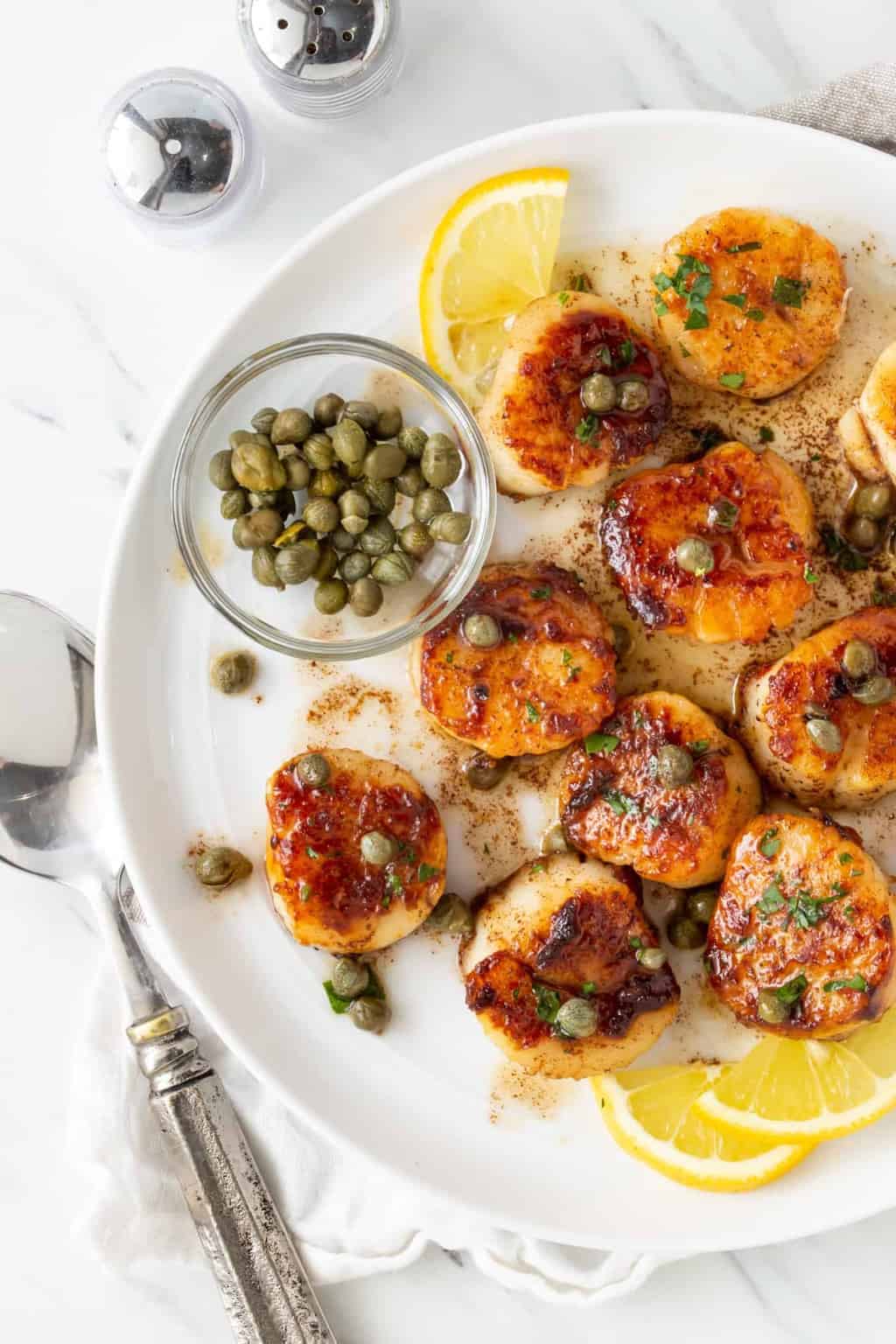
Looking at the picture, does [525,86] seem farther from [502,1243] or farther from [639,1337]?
[639,1337]

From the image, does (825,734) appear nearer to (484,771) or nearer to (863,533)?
(863,533)

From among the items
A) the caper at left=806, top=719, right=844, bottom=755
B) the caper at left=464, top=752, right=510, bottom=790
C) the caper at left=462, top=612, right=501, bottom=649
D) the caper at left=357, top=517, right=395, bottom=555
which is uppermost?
the caper at left=357, top=517, right=395, bottom=555

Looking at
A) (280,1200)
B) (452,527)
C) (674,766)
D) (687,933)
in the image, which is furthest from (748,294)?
(280,1200)

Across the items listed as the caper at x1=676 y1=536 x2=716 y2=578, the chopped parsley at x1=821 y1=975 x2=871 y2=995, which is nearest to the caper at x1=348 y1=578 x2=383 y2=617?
the caper at x1=676 y1=536 x2=716 y2=578

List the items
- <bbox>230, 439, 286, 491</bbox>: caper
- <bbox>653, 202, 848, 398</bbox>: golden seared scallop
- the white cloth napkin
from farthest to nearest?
the white cloth napkin, <bbox>653, 202, 848, 398</bbox>: golden seared scallop, <bbox>230, 439, 286, 491</bbox>: caper

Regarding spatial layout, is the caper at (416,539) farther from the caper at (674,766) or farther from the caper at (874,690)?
the caper at (874,690)

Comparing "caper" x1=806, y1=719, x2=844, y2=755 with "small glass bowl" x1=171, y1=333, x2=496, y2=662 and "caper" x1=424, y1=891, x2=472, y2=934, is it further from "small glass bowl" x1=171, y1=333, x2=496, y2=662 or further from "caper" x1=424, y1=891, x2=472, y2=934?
"caper" x1=424, y1=891, x2=472, y2=934

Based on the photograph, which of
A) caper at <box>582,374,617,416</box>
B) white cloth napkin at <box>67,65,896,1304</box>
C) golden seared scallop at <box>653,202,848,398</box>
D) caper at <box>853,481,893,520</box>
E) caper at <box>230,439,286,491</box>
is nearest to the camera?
caper at <box>230,439,286,491</box>
